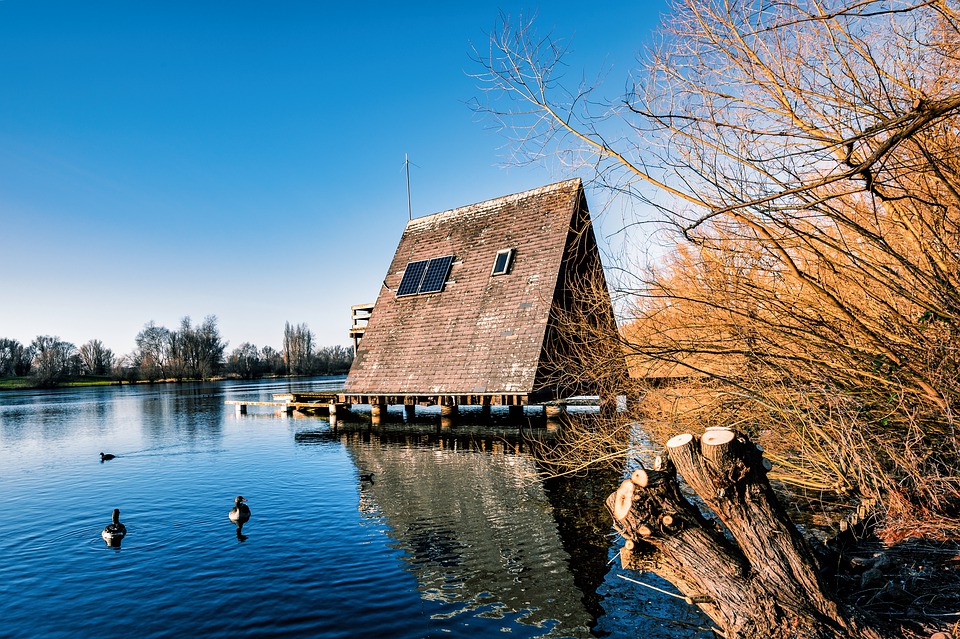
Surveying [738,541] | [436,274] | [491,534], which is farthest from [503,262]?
[738,541]

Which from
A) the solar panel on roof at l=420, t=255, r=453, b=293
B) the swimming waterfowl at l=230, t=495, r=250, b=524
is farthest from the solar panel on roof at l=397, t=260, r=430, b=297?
the swimming waterfowl at l=230, t=495, r=250, b=524


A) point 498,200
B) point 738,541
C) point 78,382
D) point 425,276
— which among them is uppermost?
point 498,200

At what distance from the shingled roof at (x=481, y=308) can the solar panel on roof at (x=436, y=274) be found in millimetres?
182

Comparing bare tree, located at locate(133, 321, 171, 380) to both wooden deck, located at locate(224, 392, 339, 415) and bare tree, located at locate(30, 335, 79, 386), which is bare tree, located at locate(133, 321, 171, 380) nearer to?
bare tree, located at locate(30, 335, 79, 386)

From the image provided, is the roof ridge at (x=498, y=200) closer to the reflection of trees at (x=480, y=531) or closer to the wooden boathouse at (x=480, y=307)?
the wooden boathouse at (x=480, y=307)

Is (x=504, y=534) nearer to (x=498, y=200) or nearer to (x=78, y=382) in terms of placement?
(x=498, y=200)

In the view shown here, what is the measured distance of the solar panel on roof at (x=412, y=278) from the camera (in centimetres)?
2255

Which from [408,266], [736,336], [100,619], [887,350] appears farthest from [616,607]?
[408,266]

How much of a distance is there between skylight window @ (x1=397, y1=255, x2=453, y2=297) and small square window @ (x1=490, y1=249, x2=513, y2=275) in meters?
2.22

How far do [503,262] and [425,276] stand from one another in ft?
11.8

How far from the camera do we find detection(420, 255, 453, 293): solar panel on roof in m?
21.8

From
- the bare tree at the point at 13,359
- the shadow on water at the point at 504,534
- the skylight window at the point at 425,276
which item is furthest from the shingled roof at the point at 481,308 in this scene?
the bare tree at the point at 13,359

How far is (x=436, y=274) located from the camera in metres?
22.2

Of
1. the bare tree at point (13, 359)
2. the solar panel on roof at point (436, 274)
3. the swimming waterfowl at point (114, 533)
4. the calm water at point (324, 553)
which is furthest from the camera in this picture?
the bare tree at point (13, 359)
